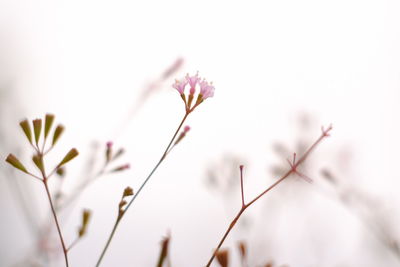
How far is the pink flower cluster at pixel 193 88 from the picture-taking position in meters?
0.40

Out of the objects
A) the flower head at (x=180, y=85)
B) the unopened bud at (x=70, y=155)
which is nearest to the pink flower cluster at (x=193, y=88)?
the flower head at (x=180, y=85)

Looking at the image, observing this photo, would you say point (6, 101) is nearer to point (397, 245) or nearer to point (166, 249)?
point (166, 249)

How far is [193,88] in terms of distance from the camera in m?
0.41

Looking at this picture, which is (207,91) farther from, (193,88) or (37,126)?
(37,126)

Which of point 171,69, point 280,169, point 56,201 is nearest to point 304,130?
point 280,169

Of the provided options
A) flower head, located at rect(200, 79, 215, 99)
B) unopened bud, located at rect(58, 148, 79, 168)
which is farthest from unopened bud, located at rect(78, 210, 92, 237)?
flower head, located at rect(200, 79, 215, 99)

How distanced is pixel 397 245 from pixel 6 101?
→ 0.52 meters

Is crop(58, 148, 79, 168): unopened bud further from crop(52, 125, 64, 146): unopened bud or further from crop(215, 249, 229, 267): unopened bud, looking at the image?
crop(215, 249, 229, 267): unopened bud

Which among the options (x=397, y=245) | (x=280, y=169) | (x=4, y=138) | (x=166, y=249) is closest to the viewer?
(x=166, y=249)

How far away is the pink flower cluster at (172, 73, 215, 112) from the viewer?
0.40 metres

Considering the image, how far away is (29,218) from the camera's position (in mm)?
492

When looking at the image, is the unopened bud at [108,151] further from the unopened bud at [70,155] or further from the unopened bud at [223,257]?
the unopened bud at [223,257]

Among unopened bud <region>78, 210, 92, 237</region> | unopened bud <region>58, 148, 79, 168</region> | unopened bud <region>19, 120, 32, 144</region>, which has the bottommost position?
unopened bud <region>78, 210, 92, 237</region>

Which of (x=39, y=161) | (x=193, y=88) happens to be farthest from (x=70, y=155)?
(x=193, y=88)
